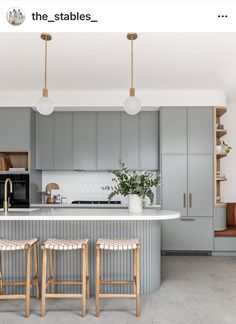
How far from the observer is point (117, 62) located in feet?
13.6

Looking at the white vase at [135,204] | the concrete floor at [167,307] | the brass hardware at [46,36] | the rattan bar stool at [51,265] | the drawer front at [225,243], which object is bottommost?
the concrete floor at [167,307]

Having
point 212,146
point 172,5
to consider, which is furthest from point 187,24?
point 212,146

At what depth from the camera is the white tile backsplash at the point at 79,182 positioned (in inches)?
232

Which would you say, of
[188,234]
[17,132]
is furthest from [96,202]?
[17,132]

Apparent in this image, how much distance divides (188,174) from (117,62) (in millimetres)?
2290

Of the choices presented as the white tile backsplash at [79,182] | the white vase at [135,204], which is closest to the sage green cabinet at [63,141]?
the white tile backsplash at [79,182]

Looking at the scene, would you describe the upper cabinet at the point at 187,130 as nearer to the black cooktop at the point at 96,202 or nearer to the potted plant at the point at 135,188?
the black cooktop at the point at 96,202

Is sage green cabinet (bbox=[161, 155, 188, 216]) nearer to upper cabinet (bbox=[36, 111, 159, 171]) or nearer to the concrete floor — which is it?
upper cabinet (bbox=[36, 111, 159, 171])

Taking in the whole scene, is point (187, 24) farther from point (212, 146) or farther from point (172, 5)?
point (212, 146)

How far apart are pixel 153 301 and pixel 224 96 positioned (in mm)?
3689

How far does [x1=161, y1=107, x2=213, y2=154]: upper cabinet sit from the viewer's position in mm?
5344

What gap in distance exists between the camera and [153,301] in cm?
320

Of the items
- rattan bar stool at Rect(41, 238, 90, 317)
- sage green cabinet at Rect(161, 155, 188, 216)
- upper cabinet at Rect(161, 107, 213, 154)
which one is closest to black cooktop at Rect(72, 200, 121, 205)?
sage green cabinet at Rect(161, 155, 188, 216)

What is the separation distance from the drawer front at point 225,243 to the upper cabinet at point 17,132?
3572 millimetres
